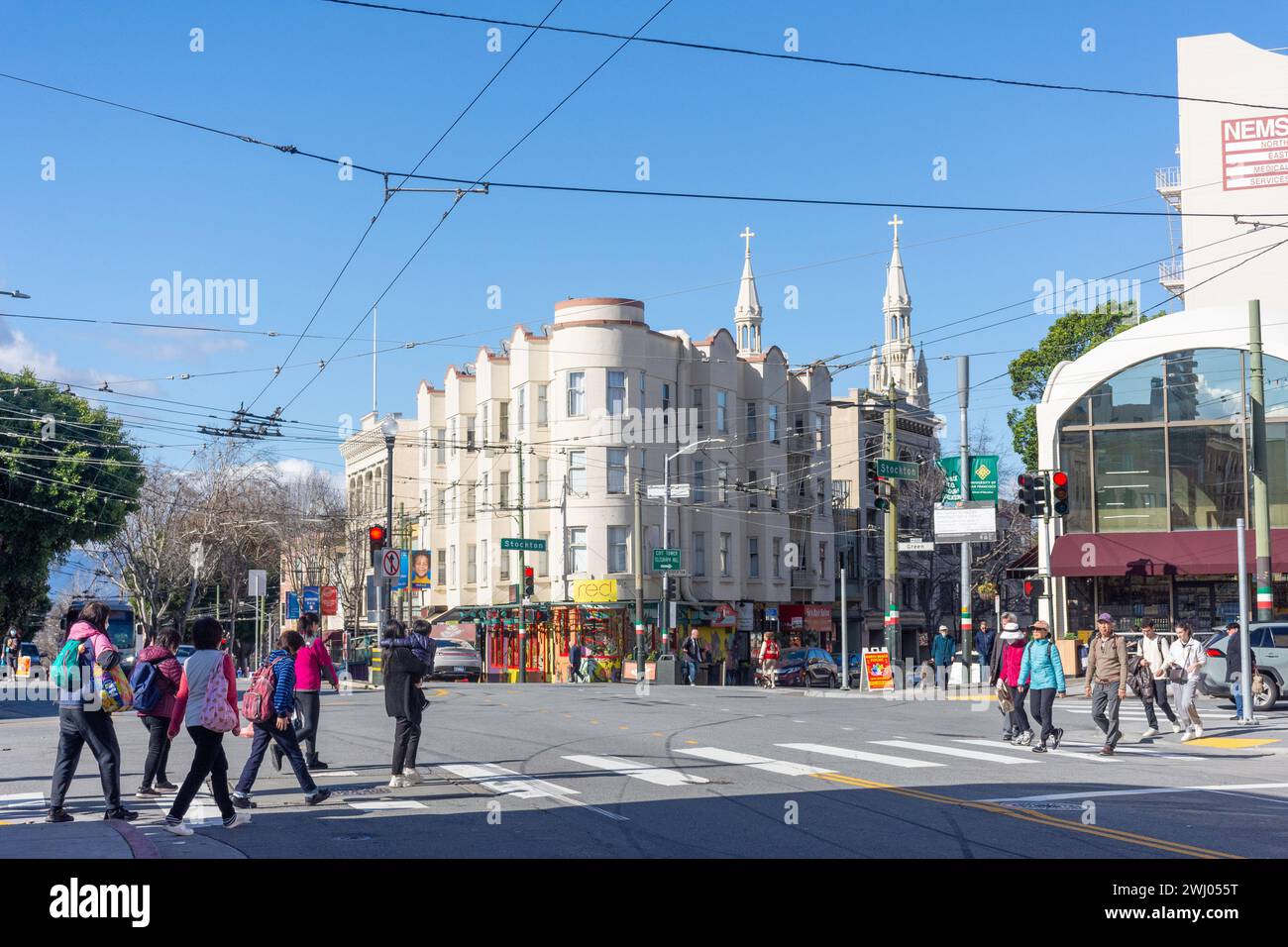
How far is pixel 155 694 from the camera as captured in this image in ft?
44.8

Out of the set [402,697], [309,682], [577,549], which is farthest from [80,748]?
[577,549]

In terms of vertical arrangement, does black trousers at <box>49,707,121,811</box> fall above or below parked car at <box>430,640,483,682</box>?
above

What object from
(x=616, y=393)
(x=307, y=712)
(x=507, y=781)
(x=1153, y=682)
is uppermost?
(x=616, y=393)

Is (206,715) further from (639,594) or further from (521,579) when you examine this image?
(521,579)

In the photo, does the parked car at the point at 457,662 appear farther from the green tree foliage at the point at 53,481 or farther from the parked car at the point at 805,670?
the green tree foliage at the point at 53,481

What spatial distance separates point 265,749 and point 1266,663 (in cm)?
2114

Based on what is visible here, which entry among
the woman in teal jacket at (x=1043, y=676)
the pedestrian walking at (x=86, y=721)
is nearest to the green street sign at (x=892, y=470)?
the woman in teal jacket at (x=1043, y=676)

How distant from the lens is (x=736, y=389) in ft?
190

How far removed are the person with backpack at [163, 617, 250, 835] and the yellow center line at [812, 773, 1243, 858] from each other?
22.0 ft

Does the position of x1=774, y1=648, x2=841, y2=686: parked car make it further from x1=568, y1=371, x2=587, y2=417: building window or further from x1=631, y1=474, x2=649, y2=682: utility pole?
x1=568, y1=371, x2=587, y2=417: building window

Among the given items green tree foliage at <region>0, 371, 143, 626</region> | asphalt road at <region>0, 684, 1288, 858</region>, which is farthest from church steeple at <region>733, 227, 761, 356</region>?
asphalt road at <region>0, 684, 1288, 858</region>

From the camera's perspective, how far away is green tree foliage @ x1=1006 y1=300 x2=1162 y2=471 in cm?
5700
